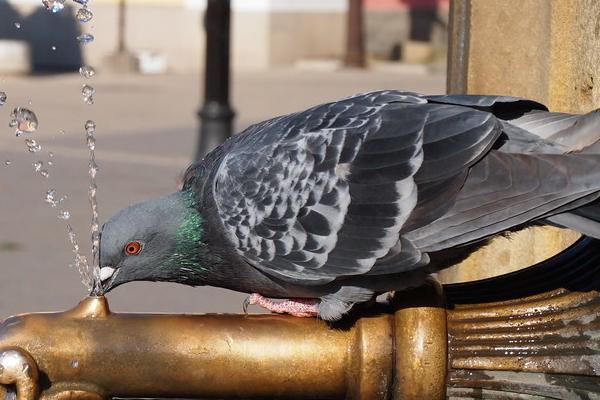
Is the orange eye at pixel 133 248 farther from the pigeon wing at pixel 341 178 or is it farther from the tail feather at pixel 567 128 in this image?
the tail feather at pixel 567 128

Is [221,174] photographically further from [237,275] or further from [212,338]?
[212,338]

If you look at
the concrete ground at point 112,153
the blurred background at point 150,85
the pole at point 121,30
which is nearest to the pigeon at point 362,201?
the blurred background at point 150,85

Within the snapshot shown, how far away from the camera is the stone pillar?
304cm

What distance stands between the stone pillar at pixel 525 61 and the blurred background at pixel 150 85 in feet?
3.98

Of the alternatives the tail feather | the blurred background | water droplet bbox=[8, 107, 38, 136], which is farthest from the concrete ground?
the tail feather

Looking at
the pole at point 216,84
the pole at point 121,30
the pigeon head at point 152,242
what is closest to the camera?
the pigeon head at point 152,242

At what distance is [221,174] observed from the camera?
279cm

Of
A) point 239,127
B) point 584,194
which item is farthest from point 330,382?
point 239,127

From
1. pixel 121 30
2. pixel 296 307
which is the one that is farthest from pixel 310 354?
pixel 121 30

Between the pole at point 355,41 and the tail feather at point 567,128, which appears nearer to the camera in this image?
the tail feather at point 567,128

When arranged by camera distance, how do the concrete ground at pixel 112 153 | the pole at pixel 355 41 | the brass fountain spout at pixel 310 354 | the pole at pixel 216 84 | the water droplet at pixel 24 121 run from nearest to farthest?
the brass fountain spout at pixel 310 354 < the water droplet at pixel 24 121 < the concrete ground at pixel 112 153 < the pole at pixel 216 84 < the pole at pixel 355 41

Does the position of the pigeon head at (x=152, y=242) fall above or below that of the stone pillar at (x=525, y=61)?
below

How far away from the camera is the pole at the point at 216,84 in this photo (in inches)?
356

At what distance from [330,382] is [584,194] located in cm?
67
